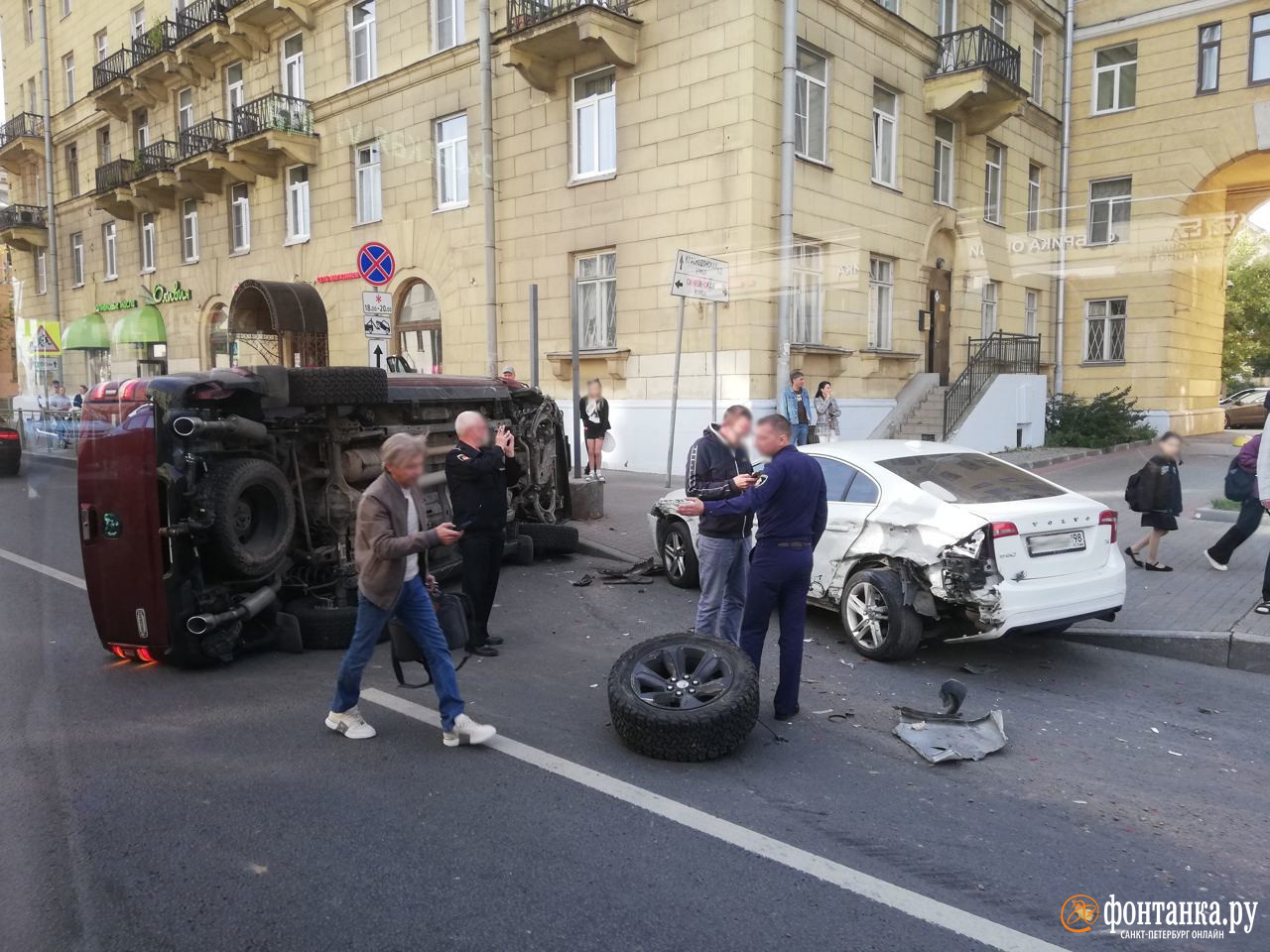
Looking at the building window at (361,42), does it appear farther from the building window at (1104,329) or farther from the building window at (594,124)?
the building window at (1104,329)

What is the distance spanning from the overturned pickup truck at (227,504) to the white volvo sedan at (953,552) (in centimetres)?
306

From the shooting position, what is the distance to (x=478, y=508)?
622 cm

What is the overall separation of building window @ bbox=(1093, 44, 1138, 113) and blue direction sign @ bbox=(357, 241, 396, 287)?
19.3m

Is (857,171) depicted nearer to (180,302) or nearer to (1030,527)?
(1030,527)

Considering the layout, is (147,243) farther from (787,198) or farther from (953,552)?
(953,552)

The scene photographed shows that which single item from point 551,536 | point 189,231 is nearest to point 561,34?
point 551,536

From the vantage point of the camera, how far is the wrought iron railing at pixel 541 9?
1512cm

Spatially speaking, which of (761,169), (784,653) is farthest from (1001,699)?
(761,169)

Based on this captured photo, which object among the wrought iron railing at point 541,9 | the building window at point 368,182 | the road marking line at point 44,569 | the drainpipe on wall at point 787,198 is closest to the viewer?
the road marking line at point 44,569

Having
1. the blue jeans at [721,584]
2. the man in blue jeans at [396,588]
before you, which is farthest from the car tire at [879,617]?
the man in blue jeans at [396,588]

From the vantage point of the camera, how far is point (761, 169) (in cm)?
1441

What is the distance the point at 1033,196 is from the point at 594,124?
40.4 feet

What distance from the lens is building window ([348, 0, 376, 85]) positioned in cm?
2014

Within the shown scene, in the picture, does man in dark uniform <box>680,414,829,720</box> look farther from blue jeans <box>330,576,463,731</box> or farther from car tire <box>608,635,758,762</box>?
blue jeans <box>330,576,463,731</box>
